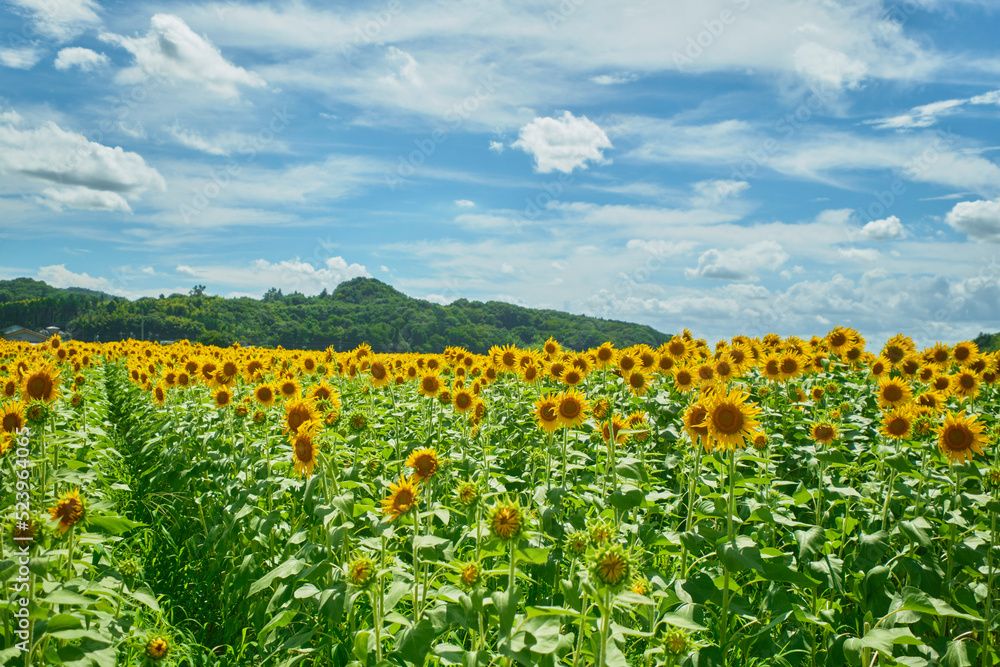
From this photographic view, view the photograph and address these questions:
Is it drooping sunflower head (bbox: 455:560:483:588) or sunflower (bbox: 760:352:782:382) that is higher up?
sunflower (bbox: 760:352:782:382)

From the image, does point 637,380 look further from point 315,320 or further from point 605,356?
point 315,320

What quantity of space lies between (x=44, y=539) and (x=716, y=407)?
15.2 ft

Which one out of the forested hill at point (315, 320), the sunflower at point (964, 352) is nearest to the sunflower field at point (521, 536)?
the sunflower at point (964, 352)

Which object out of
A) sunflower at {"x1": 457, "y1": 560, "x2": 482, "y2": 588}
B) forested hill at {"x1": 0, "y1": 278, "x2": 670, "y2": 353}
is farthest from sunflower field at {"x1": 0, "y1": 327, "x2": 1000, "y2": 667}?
forested hill at {"x1": 0, "y1": 278, "x2": 670, "y2": 353}

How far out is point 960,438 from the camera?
4.92 meters

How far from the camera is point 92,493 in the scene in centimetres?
605

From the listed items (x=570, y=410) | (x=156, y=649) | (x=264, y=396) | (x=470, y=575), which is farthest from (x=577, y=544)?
(x=264, y=396)

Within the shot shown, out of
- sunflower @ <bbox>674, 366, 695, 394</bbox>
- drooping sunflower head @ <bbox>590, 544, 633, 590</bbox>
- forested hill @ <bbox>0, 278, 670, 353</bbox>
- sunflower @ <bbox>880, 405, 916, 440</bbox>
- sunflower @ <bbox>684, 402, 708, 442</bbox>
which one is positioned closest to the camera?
drooping sunflower head @ <bbox>590, 544, 633, 590</bbox>

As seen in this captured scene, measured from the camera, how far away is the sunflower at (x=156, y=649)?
3640mm

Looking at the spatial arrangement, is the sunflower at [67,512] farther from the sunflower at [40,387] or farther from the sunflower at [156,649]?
the sunflower at [40,387]

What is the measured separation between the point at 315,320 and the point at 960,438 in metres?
56.2

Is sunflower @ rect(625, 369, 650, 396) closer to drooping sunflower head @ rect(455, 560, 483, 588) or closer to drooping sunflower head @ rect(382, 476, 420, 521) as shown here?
drooping sunflower head @ rect(382, 476, 420, 521)

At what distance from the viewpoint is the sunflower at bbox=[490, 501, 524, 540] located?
10.0 ft

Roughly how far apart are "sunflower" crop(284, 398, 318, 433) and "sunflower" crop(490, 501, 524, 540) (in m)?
2.49
